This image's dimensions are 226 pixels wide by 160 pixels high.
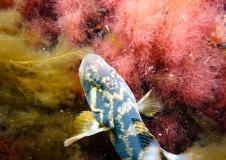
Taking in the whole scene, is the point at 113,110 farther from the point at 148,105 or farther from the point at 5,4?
the point at 5,4

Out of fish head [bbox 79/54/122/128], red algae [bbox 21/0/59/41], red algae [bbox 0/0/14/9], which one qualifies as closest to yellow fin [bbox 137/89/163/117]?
fish head [bbox 79/54/122/128]

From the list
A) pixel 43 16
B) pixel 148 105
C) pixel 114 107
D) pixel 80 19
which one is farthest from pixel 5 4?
pixel 148 105

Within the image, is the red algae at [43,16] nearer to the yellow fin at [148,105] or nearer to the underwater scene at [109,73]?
the underwater scene at [109,73]

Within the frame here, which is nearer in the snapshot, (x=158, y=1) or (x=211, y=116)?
(x=158, y=1)

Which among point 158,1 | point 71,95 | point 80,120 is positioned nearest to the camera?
point 80,120

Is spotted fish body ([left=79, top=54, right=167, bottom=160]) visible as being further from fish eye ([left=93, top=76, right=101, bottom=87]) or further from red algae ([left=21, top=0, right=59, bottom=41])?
red algae ([left=21, top=0, right=59, bottom=41])

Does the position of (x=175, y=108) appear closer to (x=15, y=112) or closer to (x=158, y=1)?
(x=158, y=1)

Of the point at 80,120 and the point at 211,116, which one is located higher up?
the point at 80,120

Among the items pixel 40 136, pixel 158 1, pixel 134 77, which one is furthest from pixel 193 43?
pixel 40 136
